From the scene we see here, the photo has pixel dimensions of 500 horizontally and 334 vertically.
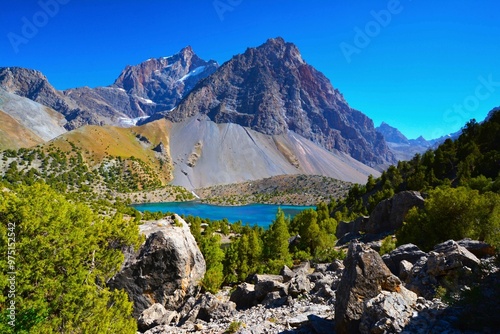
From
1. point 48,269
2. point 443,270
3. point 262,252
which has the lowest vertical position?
point 262,252

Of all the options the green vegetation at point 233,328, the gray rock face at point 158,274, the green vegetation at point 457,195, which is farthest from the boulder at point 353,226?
the green vegetation at point 233,328

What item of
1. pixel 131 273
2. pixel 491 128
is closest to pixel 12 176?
pixel 131 273

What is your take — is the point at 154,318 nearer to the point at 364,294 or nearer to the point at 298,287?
the point at 298,287

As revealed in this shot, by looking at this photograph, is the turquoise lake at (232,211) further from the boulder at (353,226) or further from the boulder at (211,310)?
the boulder at (211,310)

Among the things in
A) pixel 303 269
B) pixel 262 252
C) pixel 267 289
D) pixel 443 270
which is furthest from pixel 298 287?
pixel 262 252

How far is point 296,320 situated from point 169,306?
12.8 m

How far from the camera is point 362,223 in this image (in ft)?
185

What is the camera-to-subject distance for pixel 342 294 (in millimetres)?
13047

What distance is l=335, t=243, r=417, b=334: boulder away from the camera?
441 inches

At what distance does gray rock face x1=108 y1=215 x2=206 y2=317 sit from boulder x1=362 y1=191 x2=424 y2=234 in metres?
35.9

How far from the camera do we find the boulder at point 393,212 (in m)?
46.0

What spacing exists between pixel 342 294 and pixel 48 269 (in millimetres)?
13282

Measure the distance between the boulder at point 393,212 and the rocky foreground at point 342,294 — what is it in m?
26.3

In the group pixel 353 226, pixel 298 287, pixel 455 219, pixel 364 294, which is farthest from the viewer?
pixel 353 226
